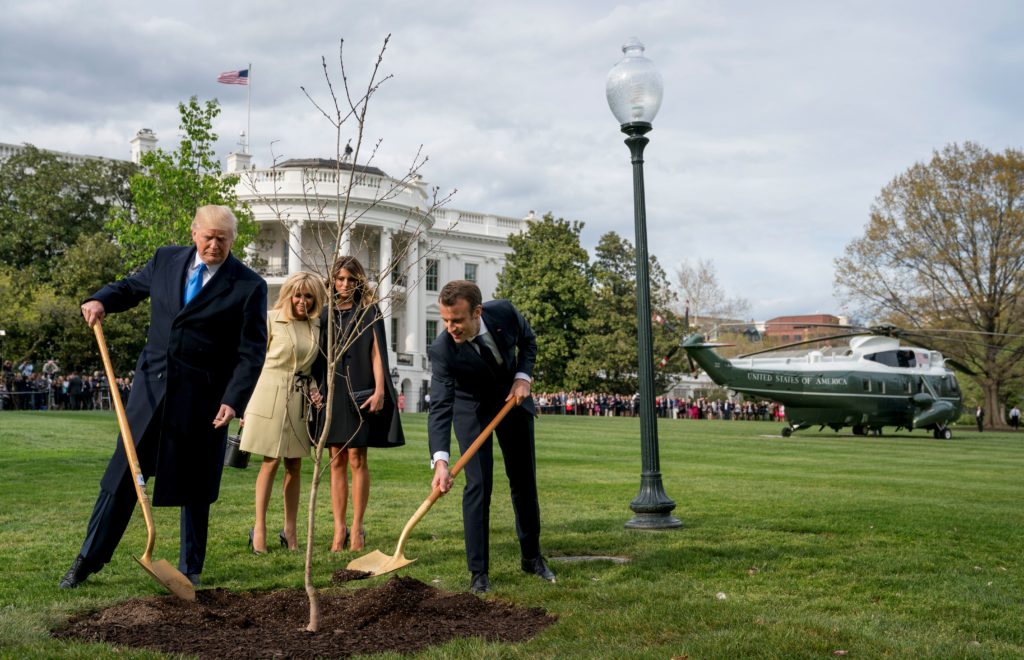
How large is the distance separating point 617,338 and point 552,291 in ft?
19.2

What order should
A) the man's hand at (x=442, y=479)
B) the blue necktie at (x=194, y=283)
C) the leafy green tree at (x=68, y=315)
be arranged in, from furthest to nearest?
the leafy green tree at (x=68, y=315) → the blue necktie at (x=194, y=283) → the man's hand at (x=442, y=479)

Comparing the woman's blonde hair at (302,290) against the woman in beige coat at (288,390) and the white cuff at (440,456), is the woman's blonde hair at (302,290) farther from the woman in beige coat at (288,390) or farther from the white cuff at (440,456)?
the white cuff at (440,456)

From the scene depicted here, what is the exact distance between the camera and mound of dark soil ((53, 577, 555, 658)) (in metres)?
4.45

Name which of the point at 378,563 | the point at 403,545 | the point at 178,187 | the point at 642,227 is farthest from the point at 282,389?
the point at 178,187

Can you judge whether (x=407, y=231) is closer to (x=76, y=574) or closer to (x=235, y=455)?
(x=235, y=455)

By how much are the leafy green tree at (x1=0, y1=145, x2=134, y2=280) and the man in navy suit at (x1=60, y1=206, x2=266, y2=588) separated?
175 feet

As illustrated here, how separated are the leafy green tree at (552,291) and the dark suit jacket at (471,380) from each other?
57.6 metres

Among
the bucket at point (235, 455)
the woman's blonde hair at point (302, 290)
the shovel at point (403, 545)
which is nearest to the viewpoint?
the shovel at point (403, 545)

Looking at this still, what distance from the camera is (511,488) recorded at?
6242mm

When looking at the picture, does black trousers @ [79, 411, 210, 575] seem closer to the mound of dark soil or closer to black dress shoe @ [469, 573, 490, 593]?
the mound of dark soil

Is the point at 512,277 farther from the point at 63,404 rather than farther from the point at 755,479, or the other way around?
the point at 755,479

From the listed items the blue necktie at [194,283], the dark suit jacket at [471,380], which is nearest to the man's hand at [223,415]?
the blue necktie at [194,283]

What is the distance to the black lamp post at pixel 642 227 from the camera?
28.6 ft

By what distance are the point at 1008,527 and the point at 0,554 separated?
28.3 ft
